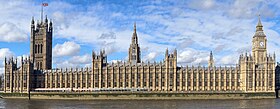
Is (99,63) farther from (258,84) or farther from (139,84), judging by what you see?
(258,84)

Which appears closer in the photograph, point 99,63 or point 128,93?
point 128,93

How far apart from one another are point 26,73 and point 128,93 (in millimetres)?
41921

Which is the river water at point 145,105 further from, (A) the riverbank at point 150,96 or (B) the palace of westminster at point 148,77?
(B) the palace of westminster at point 148,77

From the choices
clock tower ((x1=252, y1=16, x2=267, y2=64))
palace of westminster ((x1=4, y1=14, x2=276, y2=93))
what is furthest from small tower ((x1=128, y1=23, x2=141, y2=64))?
clock tower ((x1=252, y1=16, x2=267, y2=64))

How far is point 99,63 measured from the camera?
436 feet

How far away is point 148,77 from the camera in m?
131

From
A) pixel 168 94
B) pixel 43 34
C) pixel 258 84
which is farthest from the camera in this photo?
pixel 43 34

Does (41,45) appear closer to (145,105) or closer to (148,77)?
(148,77)

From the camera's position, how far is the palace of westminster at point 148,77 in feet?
425

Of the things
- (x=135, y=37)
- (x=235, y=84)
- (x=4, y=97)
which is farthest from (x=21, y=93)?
(x=235, y=84)

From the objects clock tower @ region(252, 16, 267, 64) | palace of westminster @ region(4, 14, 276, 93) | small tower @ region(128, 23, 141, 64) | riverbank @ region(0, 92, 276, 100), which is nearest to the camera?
riverbank @ region(0, 92, 276, 100)

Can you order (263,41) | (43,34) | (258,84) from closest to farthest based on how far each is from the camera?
(258,84)
(263,41)
(43,34)

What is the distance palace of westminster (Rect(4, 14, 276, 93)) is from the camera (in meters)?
130

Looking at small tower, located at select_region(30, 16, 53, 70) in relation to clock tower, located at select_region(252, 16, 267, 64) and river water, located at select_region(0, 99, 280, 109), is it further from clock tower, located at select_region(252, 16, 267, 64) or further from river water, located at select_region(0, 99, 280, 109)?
clock tower, located at select_region(252, 16, 267, 64)
